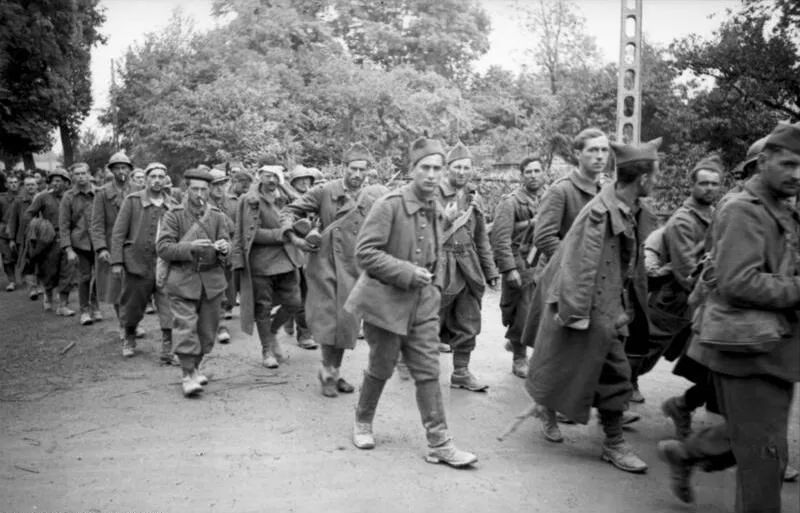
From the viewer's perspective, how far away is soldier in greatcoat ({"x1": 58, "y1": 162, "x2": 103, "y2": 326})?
396 inches

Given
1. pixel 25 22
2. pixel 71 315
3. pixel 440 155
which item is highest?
pixel 25 22

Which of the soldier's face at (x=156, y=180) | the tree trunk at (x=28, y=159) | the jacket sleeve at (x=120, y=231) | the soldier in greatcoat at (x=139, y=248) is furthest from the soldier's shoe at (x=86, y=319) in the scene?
the tree trunk at (x=28, y=159)

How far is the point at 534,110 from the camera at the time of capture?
35.0 m

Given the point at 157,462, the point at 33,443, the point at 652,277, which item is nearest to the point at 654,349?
the point at 652,277

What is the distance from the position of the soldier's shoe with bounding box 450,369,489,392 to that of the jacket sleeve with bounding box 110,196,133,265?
363cm

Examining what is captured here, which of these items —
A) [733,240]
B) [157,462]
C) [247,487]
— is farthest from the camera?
[157,462]

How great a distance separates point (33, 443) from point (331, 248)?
274 centimetres

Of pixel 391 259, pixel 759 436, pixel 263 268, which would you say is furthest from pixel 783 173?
pixel 263 268

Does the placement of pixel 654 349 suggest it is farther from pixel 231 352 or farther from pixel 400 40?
pixel 400 40

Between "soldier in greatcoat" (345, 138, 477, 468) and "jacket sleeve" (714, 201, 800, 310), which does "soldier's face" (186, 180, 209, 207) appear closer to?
"soldier in greatcoat" (345, 138, 477, 468)

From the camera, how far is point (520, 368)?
7.43 m

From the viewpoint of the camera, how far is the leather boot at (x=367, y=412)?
5242mm

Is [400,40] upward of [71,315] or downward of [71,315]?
upward

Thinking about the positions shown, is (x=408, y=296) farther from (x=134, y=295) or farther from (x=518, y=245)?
(x=134, y=295)
